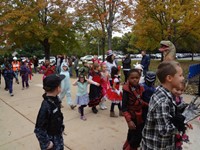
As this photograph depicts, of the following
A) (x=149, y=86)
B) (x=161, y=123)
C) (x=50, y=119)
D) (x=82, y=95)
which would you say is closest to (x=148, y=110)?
(x=161, y=123)

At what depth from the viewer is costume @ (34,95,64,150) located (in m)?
2.22

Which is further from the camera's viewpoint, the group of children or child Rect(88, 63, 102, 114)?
child Rect(88, 63, 102, 114)

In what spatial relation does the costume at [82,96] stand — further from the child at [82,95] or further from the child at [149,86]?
the child at [149,86]

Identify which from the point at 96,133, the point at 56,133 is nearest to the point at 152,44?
the point at 96,133

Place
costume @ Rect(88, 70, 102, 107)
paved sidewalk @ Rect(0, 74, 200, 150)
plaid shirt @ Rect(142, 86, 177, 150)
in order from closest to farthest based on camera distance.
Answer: plaid shirt @ Rect(142, 86, 177, 150) → paved sidewalk @ Rect(0, 74, 200, 150) → costume @ Rect(88, 70, 102, 107)

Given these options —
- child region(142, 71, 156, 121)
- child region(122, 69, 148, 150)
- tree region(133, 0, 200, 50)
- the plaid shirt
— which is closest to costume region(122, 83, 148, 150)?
child region(122, 69, 148, 150)

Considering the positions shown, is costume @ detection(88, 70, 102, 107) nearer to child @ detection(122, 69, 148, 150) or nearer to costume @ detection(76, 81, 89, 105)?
costume @ detection(76, 81, 89, 105)

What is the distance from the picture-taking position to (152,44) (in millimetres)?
24609

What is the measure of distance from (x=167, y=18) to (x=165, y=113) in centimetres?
1501

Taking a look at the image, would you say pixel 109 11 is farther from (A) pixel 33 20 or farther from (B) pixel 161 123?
(B) pixel 161 123

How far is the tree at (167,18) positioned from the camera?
1394 centimetres

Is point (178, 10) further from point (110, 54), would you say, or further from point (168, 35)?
point (110, 54)

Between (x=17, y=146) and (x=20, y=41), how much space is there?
1807 cm

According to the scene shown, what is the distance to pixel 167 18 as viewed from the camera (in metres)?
15.1
